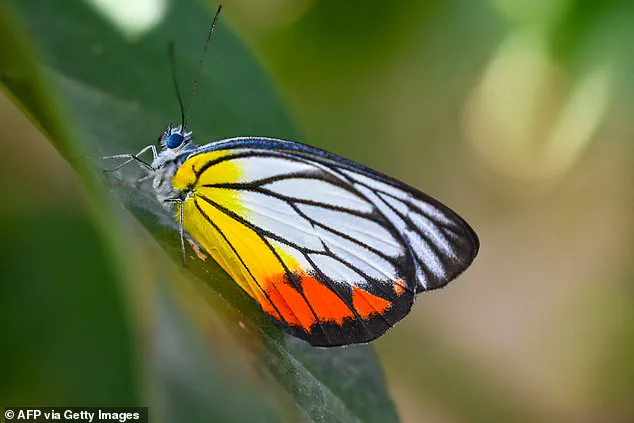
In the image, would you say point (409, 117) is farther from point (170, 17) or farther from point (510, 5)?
point (170, 17)

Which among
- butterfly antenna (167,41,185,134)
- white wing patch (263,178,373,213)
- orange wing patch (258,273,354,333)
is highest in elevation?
butterfly antenna (167,41,185,134)

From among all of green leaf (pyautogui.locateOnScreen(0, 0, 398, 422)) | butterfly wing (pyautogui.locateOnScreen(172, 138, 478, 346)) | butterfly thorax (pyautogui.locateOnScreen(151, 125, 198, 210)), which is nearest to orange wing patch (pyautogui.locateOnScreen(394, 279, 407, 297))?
butterfly wing (pyautogui.locateOnScreen(172, 138, 478, 346))

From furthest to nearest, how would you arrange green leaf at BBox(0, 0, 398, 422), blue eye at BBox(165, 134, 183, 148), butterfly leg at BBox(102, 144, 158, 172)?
blue eye at BBox(165, 134, 183, 148) < butterfly leg at BBox(102, 144, 158, 172) < green leaf at BBox(0, 0, 398, 422)

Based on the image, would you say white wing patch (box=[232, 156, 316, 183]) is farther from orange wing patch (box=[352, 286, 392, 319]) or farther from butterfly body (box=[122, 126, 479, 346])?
orange wing patch (box=[352, 286, 392, 319])

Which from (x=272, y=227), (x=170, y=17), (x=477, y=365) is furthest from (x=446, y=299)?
(x=170, y=17)

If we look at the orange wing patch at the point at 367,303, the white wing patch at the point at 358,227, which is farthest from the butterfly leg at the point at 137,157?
the orange wing patch at the point at 367,303

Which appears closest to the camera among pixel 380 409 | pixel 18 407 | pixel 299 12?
pixel 380 409
